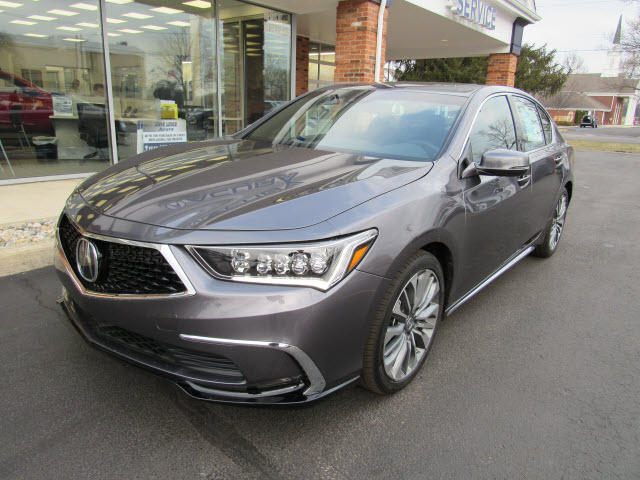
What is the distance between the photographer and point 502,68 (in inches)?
573

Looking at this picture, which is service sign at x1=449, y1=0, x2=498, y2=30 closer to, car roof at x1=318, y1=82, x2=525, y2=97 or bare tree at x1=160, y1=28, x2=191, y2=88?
bare tree at x1=160, y1=28, x2=191, y2=88

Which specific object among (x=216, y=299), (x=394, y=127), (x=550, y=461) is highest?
(x=394, y=127)

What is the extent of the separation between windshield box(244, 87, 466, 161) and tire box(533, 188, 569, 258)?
212cm

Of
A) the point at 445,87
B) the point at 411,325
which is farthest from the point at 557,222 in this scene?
the point at 411,325

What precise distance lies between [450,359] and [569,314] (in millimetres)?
1339

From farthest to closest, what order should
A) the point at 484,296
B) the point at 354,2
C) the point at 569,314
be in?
1. the point at 354,2
2. the point at 484,296
3. the point at 569,314

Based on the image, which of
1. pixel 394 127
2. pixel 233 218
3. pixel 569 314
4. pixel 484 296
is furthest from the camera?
pixel 484 296

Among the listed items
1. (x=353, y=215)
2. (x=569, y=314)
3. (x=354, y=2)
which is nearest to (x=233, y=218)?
(x=353, y=215)

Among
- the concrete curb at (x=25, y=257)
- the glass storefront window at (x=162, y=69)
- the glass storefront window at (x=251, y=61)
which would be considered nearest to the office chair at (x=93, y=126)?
the glass storefront window at (x=162, y=69)

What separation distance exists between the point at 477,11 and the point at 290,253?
11667mm

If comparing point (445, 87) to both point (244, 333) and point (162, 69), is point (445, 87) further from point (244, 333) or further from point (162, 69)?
point (162, 69)

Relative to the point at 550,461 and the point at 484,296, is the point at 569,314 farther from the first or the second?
the point at 550,461

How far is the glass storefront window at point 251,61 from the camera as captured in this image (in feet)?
31.4

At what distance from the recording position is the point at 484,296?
3.85 m
